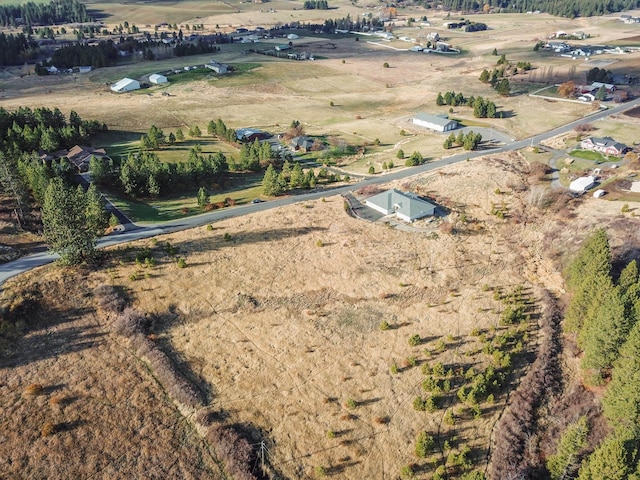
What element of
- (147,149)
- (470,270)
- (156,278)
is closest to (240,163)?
(147,149)

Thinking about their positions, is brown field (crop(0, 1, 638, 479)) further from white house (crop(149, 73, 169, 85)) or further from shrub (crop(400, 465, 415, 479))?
white house (crop(149, 73, 169, 85))

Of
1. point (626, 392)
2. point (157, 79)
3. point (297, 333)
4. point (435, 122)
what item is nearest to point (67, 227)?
point (297, 333)

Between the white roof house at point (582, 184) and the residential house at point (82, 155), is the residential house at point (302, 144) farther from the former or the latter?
the white roof house at point (582, 184)

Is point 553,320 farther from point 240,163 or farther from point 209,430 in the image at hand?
point 240,163

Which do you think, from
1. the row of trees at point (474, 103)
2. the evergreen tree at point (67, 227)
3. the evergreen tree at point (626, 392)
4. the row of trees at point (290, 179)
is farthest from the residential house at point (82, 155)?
the row of trees at point (474, 103)

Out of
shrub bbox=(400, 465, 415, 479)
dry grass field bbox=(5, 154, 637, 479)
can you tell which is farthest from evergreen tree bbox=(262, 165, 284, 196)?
shrub bbox=(400, 465, 415, 479)
